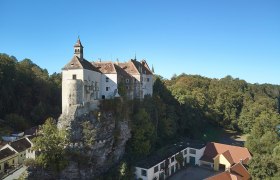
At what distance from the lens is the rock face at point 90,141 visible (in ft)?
126

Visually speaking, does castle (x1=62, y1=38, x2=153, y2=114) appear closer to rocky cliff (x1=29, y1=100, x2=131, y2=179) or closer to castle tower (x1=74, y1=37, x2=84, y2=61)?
castle tower (x1=74, y1=37, x2=84, y2=61)

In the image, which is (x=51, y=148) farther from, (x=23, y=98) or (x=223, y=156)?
(x=223, y=156)

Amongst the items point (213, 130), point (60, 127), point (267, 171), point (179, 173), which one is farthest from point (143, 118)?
point (213, 130)

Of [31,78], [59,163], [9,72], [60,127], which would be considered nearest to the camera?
[59,163]

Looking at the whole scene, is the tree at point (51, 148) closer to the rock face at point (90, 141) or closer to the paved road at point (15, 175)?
the rock face at point (90, 141)

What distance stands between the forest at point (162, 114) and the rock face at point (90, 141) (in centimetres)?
240

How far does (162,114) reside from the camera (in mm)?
56750

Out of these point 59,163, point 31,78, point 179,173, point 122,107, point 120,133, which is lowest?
point 179,173

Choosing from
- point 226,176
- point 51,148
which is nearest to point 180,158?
point 226,176

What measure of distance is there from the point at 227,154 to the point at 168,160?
36.3 ft

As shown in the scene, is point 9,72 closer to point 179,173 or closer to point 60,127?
point 60,127

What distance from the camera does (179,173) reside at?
4650 cm

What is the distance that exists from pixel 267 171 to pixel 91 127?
24961 mm

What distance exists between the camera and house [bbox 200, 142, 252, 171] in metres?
47.1
